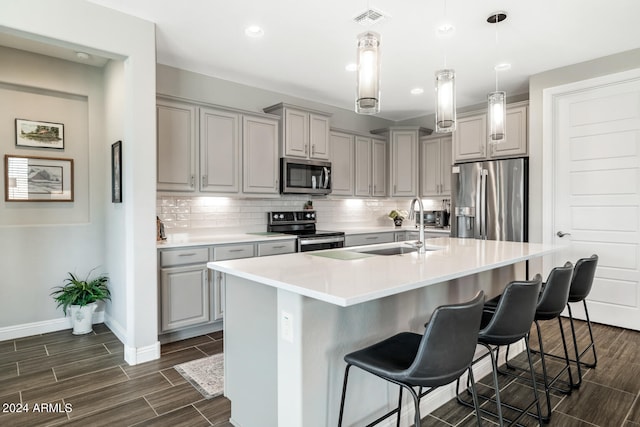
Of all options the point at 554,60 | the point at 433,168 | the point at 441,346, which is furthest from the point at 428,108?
the point at 441,346

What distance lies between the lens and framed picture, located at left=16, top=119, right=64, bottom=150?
3.53 meters

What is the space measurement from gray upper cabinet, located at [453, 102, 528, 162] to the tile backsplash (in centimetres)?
123

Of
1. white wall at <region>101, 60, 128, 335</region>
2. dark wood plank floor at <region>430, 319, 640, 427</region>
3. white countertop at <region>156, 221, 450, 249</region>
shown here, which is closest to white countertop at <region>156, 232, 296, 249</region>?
white countertop at <region>156, 221, 450, 249</region>

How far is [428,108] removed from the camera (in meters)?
5.70

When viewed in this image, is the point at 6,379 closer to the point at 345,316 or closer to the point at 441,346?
the point at 345,316

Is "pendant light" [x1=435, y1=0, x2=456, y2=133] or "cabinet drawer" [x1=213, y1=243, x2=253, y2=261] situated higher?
"pendant light" [x1=435, y1=0, x2=456, y2=133]

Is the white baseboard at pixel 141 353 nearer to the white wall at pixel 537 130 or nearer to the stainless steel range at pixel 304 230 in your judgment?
the stainless steel range at pixel 304 230

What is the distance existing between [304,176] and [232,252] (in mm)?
1481

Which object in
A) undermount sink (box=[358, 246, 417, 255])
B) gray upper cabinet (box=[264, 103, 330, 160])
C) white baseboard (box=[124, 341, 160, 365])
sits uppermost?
gray upper cabinet (box=[264, 103, 330, 160])

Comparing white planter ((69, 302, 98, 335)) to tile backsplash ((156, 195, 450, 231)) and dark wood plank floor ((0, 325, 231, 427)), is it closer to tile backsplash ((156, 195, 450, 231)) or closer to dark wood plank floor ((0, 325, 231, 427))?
dark wood plank floor ((0, 325, 231, 427))

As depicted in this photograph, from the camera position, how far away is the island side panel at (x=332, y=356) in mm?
1642

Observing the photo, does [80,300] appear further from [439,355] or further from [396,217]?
[396,217]

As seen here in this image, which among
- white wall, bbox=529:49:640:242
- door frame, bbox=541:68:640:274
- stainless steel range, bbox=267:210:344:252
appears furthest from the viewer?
stainless steel range, bbox=267:210:344:252

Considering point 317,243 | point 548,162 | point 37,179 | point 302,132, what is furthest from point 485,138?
point 37,179
